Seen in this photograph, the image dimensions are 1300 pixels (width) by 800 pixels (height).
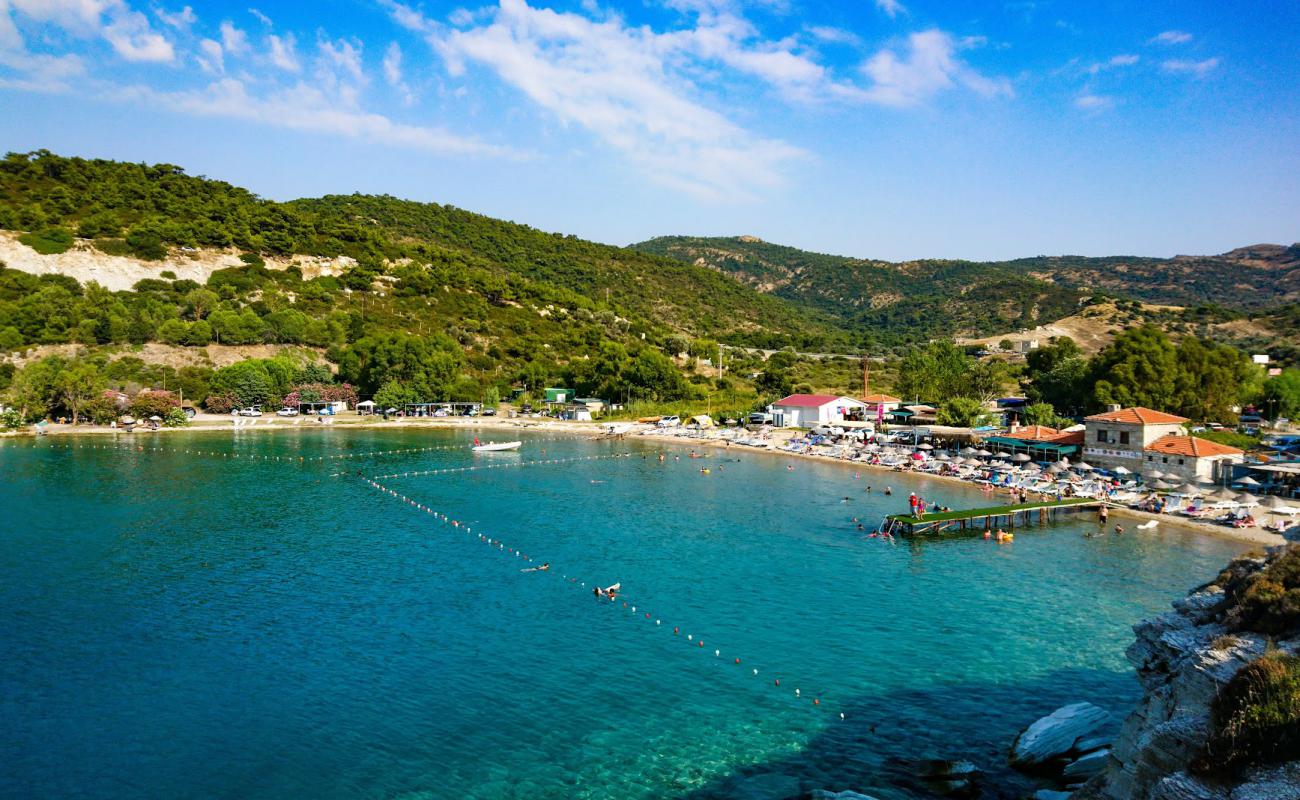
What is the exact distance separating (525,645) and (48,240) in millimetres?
103021

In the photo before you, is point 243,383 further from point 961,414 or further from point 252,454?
point 961,414

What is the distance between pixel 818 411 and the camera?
77500 millimetres

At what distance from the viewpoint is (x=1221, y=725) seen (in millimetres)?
11234

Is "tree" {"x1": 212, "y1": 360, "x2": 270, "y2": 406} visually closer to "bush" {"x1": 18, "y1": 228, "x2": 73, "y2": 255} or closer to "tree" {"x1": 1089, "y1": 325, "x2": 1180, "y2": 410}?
"bush" {"x1": 18, "y1": 228, "x2": 73, "y2": 255}

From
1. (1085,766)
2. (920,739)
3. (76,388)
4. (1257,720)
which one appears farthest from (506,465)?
(1257,720)

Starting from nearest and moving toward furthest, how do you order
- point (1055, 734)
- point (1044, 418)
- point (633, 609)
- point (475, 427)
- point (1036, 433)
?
point (1055, 734) < point (633, 609) < point (1036, 433) < point (1044, 418) < point (475, 427)

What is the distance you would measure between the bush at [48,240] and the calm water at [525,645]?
67.9m

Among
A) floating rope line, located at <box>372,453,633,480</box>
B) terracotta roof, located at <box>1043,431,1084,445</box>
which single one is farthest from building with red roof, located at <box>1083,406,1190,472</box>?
floating rope line, located at <box>372,453,633,480</box>

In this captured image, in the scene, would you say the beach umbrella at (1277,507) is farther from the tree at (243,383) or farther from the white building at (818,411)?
the tree at (243,383)

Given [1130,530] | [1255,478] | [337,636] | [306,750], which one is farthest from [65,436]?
[1255,478]

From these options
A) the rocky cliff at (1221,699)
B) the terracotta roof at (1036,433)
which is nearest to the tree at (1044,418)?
the terracotta roof at (1036,433)

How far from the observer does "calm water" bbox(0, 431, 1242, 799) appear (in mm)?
17359

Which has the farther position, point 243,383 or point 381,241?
point 381,241

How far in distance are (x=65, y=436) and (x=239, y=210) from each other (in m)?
60.7
